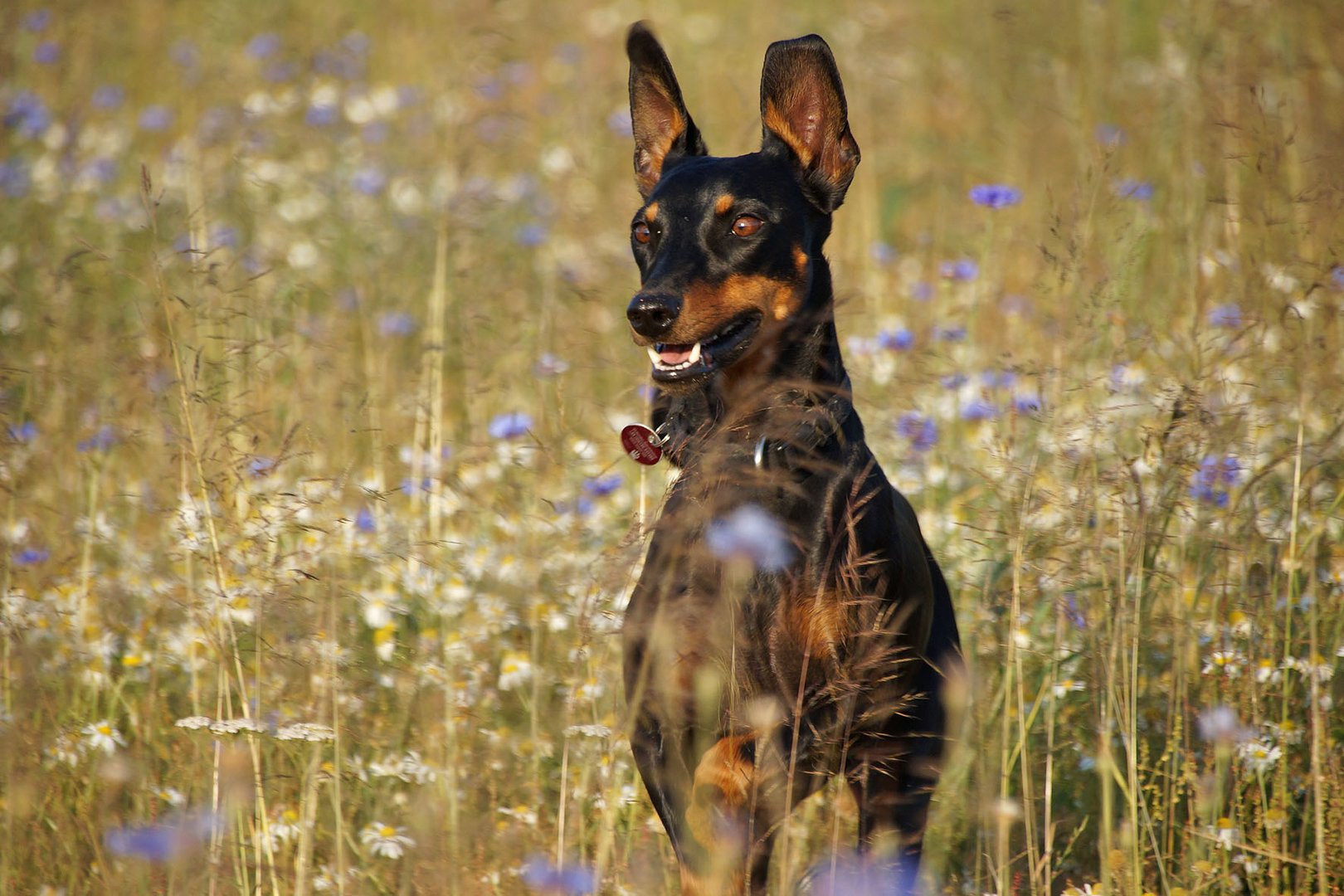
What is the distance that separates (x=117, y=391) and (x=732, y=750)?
2.70 meters

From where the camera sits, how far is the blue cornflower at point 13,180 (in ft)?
21.3

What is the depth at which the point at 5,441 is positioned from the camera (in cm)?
315

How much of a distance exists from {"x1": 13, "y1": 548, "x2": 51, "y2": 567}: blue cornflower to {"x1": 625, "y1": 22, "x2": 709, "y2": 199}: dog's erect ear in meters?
1.92

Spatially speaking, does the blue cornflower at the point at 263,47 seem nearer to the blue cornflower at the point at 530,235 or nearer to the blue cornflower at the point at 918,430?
the blue cornflower at the point at 530,235

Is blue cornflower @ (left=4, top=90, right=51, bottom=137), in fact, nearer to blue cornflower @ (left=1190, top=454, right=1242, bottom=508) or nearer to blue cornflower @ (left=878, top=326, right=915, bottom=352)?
blue cornflower @ (left=878, top=326, right=915, bottom=352)

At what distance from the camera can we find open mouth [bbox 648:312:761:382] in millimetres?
2982

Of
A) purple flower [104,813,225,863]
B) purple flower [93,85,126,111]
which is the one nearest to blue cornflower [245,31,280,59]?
purple flower [93,85,126,111]

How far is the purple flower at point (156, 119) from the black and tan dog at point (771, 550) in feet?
15.5

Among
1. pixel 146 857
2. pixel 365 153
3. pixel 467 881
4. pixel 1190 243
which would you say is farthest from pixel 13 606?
pixel 365 153

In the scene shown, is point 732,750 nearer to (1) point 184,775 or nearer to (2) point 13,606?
(1) point 184,775

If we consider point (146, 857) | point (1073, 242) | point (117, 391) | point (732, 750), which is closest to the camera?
point (146, 857)

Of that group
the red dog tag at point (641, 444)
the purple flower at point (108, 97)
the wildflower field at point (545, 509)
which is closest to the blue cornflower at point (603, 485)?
the wildflower field at point (545, 509)

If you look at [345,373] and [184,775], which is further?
[345,373]

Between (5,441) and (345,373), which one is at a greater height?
(345,373)
